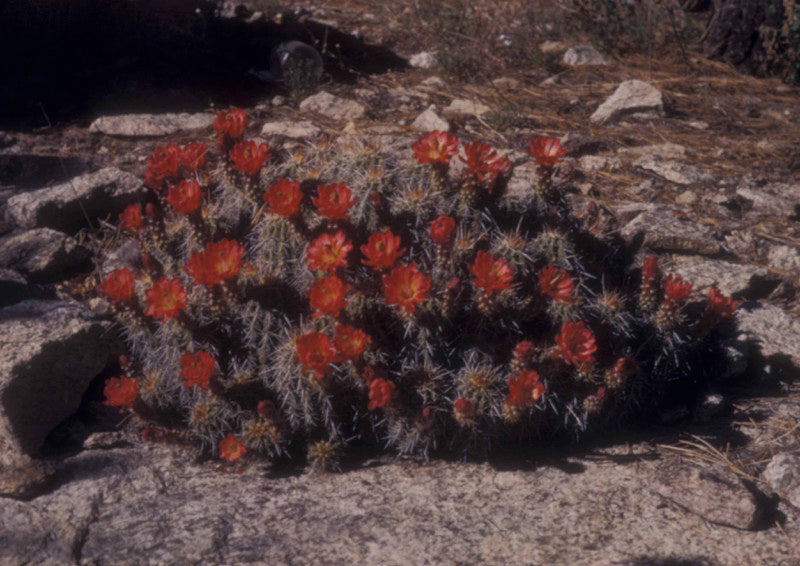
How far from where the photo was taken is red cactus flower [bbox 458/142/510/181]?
2.76 m

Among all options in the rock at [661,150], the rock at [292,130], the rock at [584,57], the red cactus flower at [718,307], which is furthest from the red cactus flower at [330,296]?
the rock at [584,57]

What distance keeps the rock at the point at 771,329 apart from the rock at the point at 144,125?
3740 millimetres

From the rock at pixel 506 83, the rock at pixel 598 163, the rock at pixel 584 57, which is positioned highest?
the rock at pixel 584 57

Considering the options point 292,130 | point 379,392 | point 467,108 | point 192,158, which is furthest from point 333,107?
point 379,392

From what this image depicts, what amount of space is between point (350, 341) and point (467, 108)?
3185mm

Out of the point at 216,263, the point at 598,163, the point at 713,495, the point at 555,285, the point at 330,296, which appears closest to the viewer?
the point at 713,495

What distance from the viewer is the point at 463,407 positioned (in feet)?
8.18

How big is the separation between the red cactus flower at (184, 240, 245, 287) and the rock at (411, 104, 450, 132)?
2.40 meters

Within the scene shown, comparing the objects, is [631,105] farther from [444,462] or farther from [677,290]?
[444,462]

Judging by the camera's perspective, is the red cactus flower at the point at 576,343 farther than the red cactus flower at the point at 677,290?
No

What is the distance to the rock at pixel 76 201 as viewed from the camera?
3.78m

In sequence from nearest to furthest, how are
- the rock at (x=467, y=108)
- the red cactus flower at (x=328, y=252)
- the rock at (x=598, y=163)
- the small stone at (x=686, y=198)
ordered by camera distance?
1. the red cactus flower at (x=328, y=252)
2. the small stone at (x=686, y=198)
3. the rock at (x=598, y=163)
4. the rock at (x=467, y=108)

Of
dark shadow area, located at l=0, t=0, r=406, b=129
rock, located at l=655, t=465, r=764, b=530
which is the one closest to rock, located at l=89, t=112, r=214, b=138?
dark shadow area, located at l=0, t=0, r=406, b=129

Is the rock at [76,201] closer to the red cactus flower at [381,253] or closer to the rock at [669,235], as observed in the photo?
the red cactus flower at [381,253]
